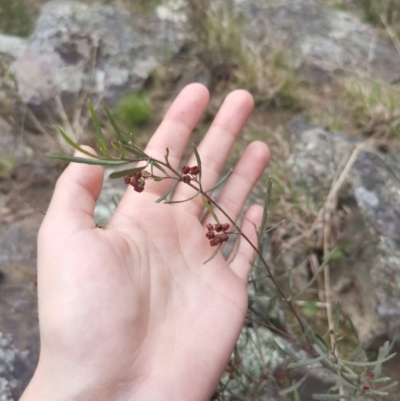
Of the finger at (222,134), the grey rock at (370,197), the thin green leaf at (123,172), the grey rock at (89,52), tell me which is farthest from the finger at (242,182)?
the grey rock at (89,52)

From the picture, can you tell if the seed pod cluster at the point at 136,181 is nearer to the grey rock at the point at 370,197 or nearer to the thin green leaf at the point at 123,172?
the thin green leaf at the point at 123,172

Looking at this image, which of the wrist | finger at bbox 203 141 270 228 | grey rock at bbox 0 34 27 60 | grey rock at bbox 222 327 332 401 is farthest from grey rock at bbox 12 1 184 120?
the wrist

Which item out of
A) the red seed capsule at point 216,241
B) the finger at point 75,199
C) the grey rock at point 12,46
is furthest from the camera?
the grey rock at point 12,46

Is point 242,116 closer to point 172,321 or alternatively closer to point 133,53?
point 172,321

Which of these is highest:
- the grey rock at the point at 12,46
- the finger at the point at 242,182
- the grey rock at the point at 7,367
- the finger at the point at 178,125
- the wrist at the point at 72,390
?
the finger at the point at 178,125

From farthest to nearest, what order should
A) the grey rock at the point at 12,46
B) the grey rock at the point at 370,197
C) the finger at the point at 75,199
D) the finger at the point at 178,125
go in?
the grey rock at the point at 12,46, the grey rock at the point at 370,197, the finger at the point at 178,125, the finger at the point at 75,199

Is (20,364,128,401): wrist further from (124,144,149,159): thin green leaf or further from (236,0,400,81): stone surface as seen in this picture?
(236,0,400,81): stone surface
